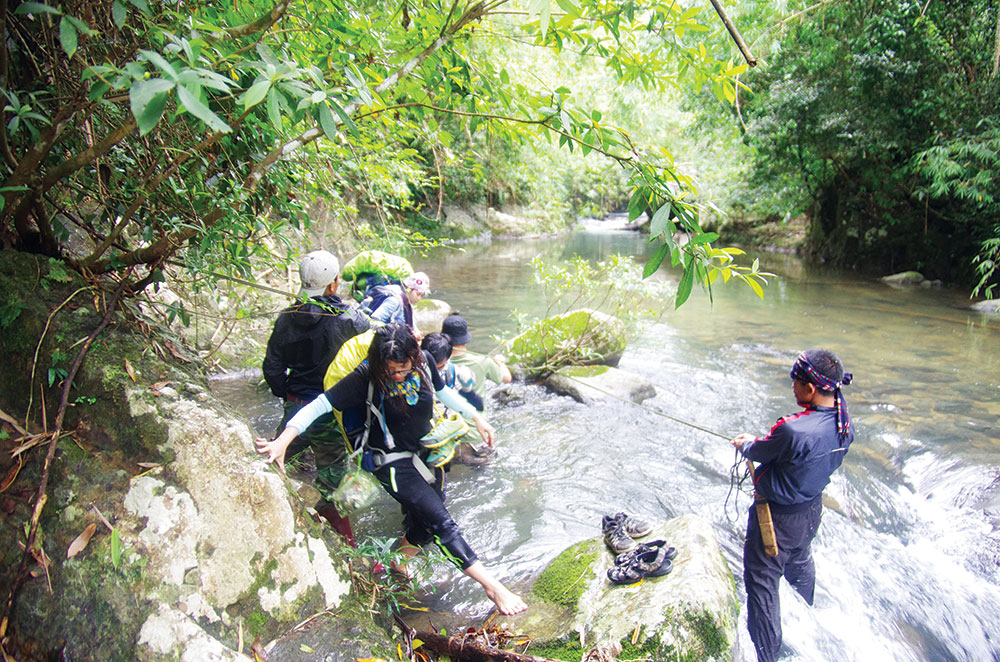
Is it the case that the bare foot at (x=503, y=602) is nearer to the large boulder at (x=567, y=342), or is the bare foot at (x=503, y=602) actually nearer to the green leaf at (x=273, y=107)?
the green leaf at (x=273, y=107)

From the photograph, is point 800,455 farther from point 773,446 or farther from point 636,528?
point 636,528

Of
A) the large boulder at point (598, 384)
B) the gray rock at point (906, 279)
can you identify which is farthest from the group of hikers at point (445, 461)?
the gray rock at point (906, 279)

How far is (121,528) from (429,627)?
1.68 meters

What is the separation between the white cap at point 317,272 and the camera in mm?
3428

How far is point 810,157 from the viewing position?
606 inches

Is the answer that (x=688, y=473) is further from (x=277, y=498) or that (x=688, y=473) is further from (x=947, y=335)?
(x=947, y=335)

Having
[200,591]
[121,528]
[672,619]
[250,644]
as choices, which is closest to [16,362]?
[121,528]

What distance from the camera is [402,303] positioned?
4496mm

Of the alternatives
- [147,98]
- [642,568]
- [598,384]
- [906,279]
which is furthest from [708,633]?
[906,279]

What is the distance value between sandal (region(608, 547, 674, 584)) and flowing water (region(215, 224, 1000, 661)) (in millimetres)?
727

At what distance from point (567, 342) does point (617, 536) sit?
14.5 ft

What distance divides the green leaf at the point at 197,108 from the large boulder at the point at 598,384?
615 centimetres

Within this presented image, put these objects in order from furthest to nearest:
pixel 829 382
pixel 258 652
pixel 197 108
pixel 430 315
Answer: pixel 430 315, pixel 829 382, pixel 258 652, pixel 197 108

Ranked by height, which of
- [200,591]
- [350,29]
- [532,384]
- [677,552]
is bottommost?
[532,384]
